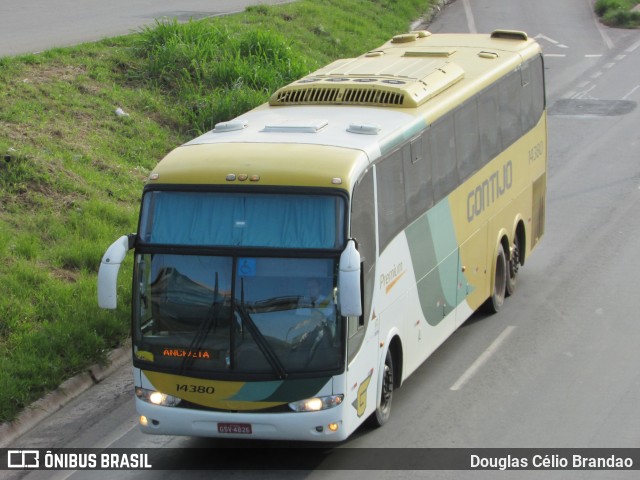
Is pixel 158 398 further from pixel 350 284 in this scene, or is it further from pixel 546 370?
pixel 546 370

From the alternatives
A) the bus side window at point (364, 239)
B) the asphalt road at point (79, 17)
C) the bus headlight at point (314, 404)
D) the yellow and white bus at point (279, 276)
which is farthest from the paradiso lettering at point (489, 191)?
the asphalt road at point (79, 17)

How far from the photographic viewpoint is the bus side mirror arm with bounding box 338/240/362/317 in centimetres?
1027

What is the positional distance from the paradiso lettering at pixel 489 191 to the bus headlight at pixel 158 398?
5148 mm

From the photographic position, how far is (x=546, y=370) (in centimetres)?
1402

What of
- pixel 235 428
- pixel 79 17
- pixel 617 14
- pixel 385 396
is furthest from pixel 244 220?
pixel 617 14

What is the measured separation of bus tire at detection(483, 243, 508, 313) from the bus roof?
2363mm

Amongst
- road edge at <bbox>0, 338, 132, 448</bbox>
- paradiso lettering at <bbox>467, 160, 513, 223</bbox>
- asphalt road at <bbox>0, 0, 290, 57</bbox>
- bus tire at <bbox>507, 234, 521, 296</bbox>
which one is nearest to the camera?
road edge at <bbox>0, 338, 132, 448</bbox>

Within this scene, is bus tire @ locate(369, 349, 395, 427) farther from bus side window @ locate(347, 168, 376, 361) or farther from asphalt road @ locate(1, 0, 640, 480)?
bus side window @ locate(347, 168, 376, 361)

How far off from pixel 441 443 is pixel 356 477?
1171 mm

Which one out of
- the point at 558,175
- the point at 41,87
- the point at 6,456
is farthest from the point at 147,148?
the point at 6,456

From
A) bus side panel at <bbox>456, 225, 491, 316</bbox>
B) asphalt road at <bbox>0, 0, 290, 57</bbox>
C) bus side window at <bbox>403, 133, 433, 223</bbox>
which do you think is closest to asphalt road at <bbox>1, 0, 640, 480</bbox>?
bus side panel at <bbox>456, 225, 491, 316</bbox>

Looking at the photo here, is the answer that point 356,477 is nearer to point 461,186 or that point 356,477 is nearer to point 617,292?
point 461,186

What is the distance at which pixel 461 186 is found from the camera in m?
14.5

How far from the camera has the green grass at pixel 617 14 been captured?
36531mm
